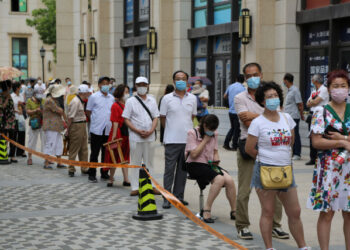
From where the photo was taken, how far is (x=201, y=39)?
23.6 metres

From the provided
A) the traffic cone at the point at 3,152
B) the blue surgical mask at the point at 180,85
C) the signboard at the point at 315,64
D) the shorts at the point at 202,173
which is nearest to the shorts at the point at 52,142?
the traffic cone at the point at 3,152

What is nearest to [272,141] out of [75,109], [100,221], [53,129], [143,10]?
[100,221]

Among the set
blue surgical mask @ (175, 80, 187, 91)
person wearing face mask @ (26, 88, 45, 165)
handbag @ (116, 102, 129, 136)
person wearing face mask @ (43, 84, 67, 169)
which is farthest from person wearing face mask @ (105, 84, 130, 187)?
person wearing face mask @ (26, 88, 45, 165)

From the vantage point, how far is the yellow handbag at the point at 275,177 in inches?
255

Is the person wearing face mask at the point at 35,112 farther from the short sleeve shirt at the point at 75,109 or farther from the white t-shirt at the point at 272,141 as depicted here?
the white t-shirt at the point at 272,141

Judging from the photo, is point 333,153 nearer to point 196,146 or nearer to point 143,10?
point 196,146

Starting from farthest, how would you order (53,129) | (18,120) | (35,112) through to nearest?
(18,120) < (35,112) < (53,129)

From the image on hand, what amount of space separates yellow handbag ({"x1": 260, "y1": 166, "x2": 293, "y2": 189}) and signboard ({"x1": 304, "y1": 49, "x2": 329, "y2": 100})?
10678 mm

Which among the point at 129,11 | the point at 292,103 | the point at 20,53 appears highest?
the point at 20,53

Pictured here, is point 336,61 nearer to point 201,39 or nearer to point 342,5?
point 342,5

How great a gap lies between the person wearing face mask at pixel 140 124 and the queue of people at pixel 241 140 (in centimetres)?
2

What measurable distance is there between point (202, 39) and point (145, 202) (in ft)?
50.3

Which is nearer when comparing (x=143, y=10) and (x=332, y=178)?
(x=332, y=178)

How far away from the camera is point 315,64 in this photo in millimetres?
17609
